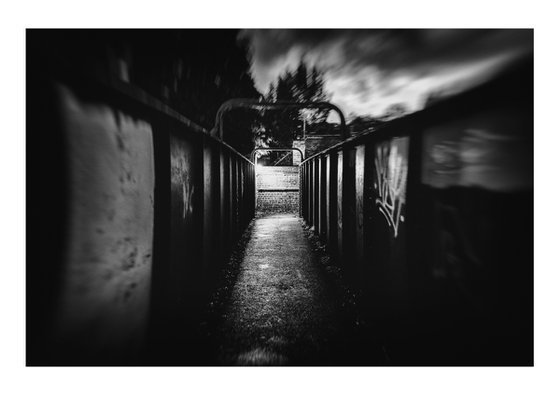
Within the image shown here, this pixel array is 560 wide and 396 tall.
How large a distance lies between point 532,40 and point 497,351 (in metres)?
2.27

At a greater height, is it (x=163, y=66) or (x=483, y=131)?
(x=163, y=66)

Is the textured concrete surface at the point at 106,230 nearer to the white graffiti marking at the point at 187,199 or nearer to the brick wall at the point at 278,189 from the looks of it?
the white graffiti marking at the point at 187,199

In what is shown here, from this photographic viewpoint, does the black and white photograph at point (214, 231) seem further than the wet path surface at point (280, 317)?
No

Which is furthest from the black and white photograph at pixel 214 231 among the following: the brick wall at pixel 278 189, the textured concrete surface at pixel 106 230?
the brick wall at pixel 278 189

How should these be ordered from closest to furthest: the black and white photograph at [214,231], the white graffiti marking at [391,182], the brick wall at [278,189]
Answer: the black and white photograph at [214,231] < the white graffiti marking at [391,182] < the brick wall at [278,189]

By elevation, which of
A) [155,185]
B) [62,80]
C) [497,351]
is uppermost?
[62,80]

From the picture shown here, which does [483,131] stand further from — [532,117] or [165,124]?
[165,124]

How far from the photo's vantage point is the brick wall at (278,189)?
12.1 metres

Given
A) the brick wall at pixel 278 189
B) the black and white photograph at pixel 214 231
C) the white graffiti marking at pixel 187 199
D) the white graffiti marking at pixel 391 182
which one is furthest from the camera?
the brick wall at pixel 278 189

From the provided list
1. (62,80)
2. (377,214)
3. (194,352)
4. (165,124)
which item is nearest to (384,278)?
(377,214)

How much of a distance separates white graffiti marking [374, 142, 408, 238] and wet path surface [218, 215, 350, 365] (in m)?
1.22

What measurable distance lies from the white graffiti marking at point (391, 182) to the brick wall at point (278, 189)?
32.1ft

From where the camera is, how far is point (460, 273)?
59.4 inches

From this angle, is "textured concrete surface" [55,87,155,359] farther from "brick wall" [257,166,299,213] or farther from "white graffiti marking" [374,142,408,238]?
"brick wall" [257,166,299,213]
